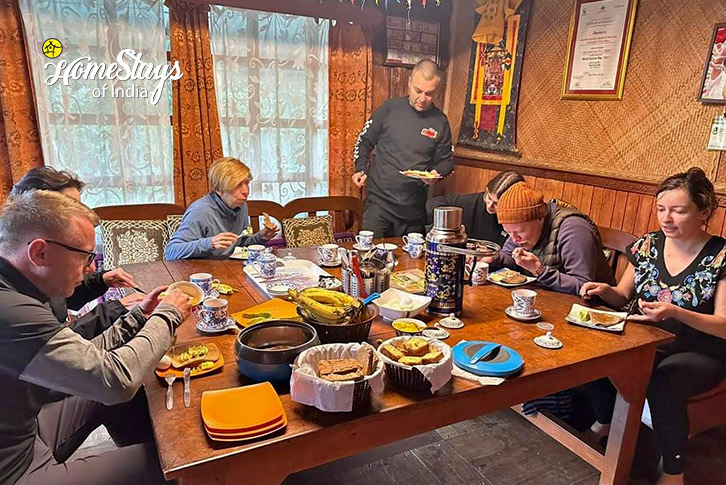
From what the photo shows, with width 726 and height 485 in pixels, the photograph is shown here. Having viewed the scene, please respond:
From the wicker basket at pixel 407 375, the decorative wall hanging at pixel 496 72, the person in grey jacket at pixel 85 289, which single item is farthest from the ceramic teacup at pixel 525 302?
the decorative wall hanging at pixel 496 72

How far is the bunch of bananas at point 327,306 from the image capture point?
1333mm

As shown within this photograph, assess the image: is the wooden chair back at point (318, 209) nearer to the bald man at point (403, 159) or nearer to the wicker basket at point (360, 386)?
the bald man at point (403, 159)

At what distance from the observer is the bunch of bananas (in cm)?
133

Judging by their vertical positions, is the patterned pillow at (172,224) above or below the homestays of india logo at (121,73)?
below

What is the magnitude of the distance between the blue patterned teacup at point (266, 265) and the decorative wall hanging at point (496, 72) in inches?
91.7

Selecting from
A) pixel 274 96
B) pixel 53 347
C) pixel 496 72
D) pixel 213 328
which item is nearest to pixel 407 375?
pixel 213 328

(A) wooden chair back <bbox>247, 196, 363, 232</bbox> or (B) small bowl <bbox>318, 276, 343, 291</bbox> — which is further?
(A) wooden chair back <bbox>247, 196, 363, 232</bbox>

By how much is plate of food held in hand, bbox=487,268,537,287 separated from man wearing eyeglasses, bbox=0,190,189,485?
47.6 inches

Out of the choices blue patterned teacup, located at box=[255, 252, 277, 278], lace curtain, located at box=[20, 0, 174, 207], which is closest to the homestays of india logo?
lace curtain, located at box=[20, 0, 174, 207]

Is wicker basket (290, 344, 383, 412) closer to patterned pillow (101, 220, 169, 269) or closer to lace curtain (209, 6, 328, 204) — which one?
patterned pillow (101, 220, 169, 269)

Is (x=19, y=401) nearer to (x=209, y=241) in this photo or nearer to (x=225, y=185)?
(x=209, y=241)

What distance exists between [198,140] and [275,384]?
2578 mm

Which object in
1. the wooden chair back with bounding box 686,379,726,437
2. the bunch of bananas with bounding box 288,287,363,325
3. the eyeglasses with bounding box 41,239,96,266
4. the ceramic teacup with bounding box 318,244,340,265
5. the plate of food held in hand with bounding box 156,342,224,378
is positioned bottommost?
the wooden chair back with bounding box 686,379,726,437

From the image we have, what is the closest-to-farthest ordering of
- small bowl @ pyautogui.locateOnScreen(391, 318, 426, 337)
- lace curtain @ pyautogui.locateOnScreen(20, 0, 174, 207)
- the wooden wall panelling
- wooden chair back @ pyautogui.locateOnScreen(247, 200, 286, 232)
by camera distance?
1. small bowl @ pyautogui.locateOnScreen(391, 318, 426, 337)
2. the wooden wall panelling
3. lace curtain @ pyautogui.locateOnScreen(20, 0, 174, 207)
4. wooden chair back @ pyautogui.locateOnScreen(247, 200, 286, 232)
